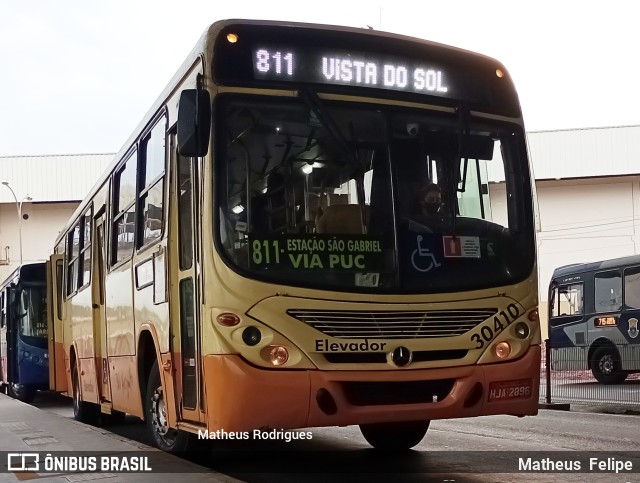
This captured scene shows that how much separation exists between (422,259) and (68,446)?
4.35 meters

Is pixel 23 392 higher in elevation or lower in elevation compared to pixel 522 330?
lower

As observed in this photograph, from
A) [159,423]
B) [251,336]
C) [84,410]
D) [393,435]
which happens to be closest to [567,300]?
[84,410]

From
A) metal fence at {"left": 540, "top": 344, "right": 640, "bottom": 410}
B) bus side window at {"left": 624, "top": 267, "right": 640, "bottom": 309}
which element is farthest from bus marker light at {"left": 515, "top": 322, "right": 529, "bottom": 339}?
bus side window at {"left": 624, "top": 267, "right": 640, "bottom": 309}

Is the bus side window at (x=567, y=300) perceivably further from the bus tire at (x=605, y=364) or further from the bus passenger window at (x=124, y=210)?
the bus passenger window at (x=124, y=210)

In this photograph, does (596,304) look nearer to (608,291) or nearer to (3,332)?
(608,291)

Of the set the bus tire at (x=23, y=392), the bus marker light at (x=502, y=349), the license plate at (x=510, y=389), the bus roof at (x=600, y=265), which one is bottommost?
the bus tire at (x=23, y=392)

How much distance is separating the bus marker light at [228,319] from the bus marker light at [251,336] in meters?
0.09

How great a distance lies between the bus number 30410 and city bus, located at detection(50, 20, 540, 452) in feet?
0.04

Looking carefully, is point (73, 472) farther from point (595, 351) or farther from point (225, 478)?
point (595, 351)

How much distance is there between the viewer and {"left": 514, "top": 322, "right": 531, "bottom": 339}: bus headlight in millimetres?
7348

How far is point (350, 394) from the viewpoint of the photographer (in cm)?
683

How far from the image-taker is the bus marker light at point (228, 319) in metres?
6.68

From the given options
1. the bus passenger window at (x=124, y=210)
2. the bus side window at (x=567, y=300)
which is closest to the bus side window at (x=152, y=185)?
the bus passenger window at (x=124, y=210)

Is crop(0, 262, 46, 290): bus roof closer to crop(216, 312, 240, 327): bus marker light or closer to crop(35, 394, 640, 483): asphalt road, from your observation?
crop(35, 394, 640, 483): asphalt road
